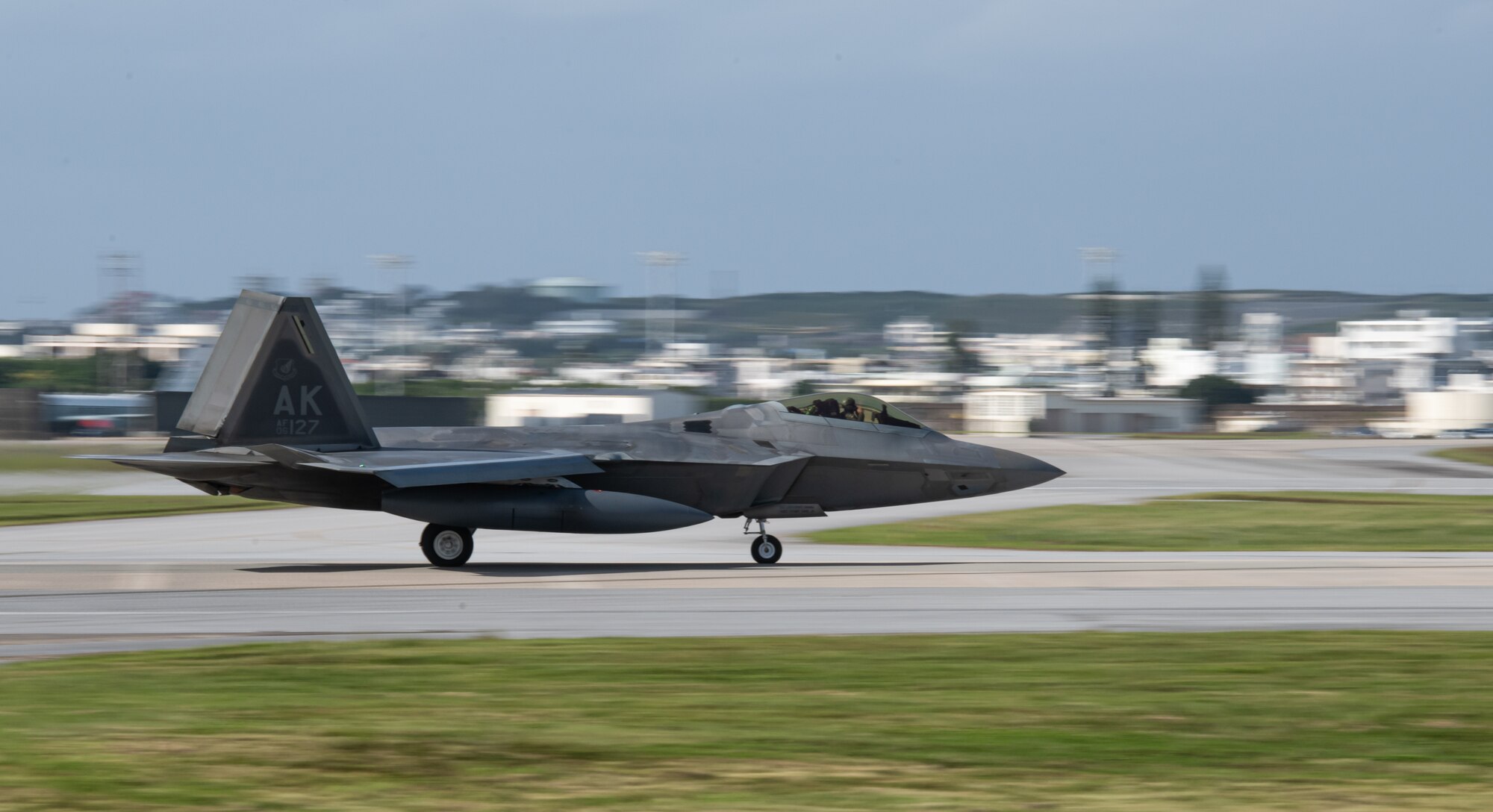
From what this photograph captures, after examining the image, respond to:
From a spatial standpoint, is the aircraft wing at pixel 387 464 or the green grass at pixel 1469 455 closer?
the aircraft wing at pixel 387 464

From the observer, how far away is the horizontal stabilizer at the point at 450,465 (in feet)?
61.7

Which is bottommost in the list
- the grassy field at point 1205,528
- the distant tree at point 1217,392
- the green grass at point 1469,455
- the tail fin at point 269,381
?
the distant tree at point 1217,392

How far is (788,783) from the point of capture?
24.6 feet

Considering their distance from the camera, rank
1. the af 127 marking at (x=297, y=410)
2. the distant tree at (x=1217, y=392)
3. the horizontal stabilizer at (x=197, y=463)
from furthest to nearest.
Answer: the distant tree at (x=1217, y=392)
the af 127 marking at (x=297, y=410)
the horizontal stabilizer at (x=197, y=463)

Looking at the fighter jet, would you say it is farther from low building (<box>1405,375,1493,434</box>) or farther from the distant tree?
the distant tree

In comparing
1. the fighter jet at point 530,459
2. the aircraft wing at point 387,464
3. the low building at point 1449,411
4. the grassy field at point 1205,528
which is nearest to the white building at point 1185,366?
the low building at point 1449,411

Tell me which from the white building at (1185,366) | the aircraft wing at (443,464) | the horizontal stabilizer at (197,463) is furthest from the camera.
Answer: the white building at (1185,366)

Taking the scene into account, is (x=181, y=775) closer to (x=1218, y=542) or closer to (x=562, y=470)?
(x=562, y=470)

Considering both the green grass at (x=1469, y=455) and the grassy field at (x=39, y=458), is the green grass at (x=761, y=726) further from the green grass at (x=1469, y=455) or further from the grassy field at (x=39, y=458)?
the green grass at (x=1469, y=455)

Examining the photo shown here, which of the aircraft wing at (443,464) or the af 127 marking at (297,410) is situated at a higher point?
the af 127 marking at (297,410)

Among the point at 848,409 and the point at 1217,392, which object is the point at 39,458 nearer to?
the point at 848,409

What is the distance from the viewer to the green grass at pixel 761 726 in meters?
7.33

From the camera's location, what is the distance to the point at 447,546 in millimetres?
20672

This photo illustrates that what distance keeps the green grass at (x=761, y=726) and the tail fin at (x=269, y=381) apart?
7.71m
